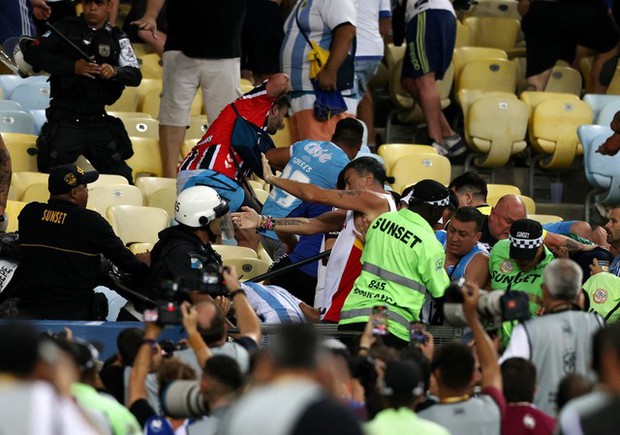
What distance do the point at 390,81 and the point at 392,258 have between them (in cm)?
623

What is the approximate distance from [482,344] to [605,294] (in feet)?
8.08

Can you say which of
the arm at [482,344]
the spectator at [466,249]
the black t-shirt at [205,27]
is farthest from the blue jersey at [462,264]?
the black t-shirt at [205,27]

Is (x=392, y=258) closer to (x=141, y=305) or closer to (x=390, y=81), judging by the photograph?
(x=141, y=305)

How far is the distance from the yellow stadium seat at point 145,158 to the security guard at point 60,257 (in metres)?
3.37

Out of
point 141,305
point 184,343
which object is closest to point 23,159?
point 141,305

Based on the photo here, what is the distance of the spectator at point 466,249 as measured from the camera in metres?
10.5

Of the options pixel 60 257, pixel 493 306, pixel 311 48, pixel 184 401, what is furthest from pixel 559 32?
pixel 184 401

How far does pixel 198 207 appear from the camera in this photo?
401 inches

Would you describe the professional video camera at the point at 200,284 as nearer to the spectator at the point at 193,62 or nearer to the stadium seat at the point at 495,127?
the spectator at the point at 193,62

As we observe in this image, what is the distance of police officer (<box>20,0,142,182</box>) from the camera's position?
12.4m

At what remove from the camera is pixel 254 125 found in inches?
467

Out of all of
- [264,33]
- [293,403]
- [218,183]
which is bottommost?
[264,33]

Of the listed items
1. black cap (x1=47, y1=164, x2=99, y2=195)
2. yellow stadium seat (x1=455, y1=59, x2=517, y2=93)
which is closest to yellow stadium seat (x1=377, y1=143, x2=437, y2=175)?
yellow stadium seat (x1=455, y1=59, x2=517, y2=93)

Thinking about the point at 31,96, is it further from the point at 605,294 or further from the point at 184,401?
the point at 184,401
